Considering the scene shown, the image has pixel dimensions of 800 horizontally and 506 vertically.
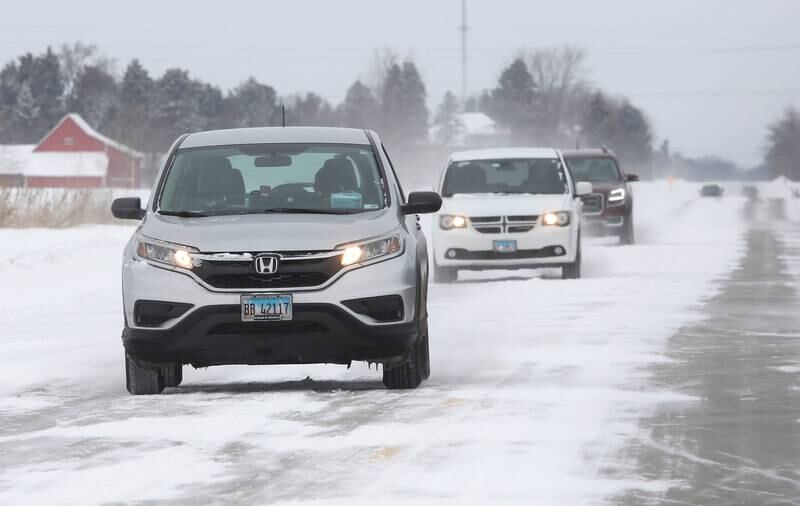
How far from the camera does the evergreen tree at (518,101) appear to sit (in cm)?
17750

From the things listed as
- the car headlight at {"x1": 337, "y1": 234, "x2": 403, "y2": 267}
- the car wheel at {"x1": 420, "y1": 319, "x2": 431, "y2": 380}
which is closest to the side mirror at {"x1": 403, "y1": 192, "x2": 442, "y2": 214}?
the car headlight at {"x1": 337, "y1": 234, "x2": 403, "y2": 267}

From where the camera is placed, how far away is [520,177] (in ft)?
79.8

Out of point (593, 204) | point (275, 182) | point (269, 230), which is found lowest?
point (593, 204)

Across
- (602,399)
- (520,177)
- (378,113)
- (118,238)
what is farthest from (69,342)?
(378,113)

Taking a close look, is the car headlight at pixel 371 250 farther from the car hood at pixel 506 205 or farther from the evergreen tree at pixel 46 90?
the evergreen tree at pixel 46 90

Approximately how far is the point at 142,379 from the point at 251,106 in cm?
16241

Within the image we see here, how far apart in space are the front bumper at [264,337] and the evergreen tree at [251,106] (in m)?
152

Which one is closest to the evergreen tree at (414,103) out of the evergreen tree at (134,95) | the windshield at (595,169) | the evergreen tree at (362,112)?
the evergreen tree at (362,112)

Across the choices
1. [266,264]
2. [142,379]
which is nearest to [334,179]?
[266,264]

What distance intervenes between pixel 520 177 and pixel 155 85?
12782cm

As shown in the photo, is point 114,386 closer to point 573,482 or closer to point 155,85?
point 573,482

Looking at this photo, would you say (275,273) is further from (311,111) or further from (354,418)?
(311,111)

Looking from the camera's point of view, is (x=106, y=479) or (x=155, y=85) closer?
(x=106, y=479)

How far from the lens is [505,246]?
2212cm
